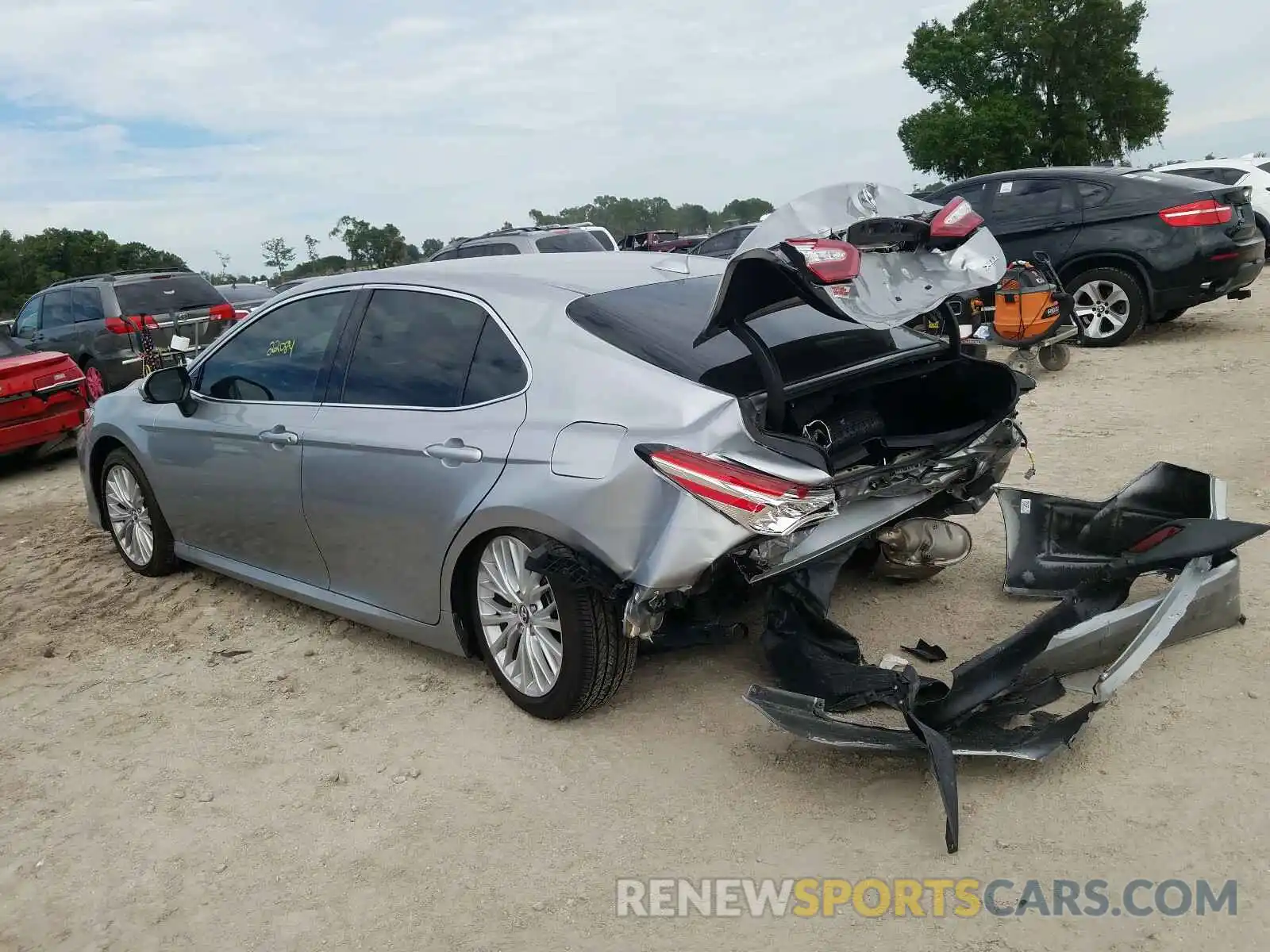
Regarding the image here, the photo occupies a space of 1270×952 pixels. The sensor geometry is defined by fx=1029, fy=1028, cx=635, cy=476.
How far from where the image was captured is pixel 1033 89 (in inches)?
1618

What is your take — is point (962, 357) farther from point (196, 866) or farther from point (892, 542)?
point (196, 866)

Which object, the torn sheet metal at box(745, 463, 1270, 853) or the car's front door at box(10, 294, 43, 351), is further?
the car's front door at box(10, 294, 43, 351)

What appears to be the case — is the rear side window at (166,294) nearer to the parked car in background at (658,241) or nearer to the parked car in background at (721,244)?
the parked car in background at (721,244)

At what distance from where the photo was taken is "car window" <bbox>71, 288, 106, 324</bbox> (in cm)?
1171

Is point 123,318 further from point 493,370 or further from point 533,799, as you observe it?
point 533,799

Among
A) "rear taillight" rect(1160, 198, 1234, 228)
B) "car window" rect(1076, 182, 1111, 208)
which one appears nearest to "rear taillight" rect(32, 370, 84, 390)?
"car window" rect(1076, 182, 1111, 208)

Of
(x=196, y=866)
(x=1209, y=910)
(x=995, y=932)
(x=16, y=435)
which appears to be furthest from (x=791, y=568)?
(x=16, y=435)

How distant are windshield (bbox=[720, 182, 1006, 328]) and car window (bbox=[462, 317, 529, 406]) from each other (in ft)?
2.68

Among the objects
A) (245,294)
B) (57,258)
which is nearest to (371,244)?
(57,258)

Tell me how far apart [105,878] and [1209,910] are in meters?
3.00

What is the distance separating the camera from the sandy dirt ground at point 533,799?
2676mm

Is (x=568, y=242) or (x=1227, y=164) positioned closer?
(x=1227, y=164)

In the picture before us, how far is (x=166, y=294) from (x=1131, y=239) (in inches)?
413

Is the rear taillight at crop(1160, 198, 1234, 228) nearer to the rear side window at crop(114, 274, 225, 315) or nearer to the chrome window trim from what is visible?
the chrome window trim
